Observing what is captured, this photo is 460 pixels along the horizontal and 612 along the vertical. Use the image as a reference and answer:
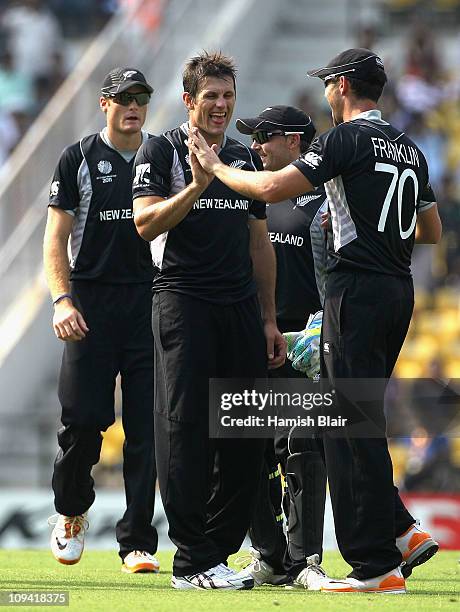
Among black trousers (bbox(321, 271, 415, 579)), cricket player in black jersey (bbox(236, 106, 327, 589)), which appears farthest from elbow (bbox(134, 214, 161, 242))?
cricket player in black jersey (bbox(236, 106, 327, 589))

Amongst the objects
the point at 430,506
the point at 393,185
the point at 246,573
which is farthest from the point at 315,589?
the point at 430,506

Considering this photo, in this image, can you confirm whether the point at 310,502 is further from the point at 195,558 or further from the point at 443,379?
the point at 443,379

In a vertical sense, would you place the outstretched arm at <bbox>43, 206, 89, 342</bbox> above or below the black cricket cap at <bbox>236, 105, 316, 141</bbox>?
below

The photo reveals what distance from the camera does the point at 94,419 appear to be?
7.90 meters

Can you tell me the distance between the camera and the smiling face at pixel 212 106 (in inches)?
273

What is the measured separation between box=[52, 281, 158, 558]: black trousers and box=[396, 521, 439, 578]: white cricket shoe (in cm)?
146

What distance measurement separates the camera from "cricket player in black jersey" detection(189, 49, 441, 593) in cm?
665

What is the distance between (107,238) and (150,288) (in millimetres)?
379

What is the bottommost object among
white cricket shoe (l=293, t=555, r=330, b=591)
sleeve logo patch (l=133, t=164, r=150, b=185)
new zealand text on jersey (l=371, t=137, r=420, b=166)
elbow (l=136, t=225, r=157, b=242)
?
white cricket shoe (l=293, t=555, r=330, b=591)

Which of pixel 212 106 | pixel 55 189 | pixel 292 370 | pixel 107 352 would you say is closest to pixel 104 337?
pixel 107 352

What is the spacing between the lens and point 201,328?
687 centimetres

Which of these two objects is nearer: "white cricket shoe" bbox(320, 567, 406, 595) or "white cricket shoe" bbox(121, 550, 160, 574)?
"white cricket shoe" bbox(320, 567, 406, 595)

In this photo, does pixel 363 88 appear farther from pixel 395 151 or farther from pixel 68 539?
pixel 68 539

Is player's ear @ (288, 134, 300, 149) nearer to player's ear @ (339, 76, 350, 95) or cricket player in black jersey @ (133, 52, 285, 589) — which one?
cricket player in black jersey @ (133, 52, 285, 589)
